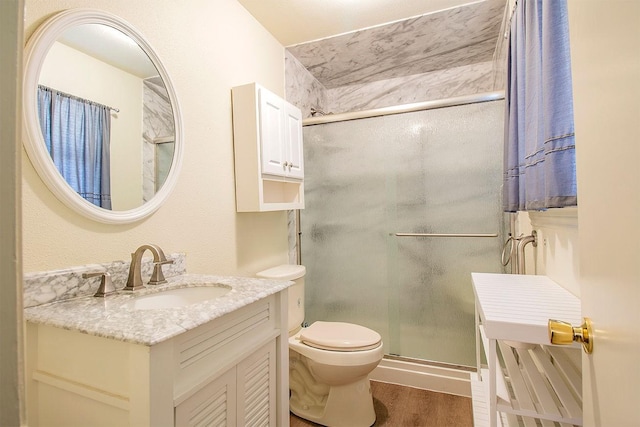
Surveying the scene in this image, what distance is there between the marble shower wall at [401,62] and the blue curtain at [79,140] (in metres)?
1.54

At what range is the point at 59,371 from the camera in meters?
0.82

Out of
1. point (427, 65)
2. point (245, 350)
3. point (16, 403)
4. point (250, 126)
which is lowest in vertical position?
point (245, 350)

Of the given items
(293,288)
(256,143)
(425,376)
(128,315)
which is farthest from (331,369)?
(256,143)

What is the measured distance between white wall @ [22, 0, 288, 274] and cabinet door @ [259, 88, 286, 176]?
0.19 metres

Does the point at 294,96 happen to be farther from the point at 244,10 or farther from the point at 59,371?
the point at 59,371

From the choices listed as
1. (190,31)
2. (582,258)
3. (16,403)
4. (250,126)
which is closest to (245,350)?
(16,403)

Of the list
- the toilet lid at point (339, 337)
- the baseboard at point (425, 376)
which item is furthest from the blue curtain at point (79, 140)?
the baseboard at point (425, 376)

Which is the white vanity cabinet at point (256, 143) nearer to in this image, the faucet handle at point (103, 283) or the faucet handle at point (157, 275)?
the faucet handle at point (157, 275)

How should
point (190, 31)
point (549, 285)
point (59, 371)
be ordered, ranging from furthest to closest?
point (190, 31), point (549, 285), point (59, 371)

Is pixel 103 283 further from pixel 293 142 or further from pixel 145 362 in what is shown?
pixel 293 142

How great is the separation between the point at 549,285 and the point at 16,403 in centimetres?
152

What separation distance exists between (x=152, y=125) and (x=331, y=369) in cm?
143

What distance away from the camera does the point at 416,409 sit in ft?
6.03

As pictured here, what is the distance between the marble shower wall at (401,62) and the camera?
2100 mm
